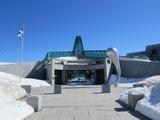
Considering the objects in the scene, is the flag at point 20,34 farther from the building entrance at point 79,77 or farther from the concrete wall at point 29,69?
the building entrance at point 79,77

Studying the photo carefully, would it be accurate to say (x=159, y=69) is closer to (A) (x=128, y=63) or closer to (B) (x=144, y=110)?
(A) (x=128, y=63)

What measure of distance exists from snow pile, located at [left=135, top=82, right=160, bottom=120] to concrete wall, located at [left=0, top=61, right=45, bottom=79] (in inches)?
1871

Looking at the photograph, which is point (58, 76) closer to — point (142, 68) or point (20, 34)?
point (142, 68)

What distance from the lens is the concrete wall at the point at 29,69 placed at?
182 feet

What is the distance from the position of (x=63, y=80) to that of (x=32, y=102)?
51.7 m

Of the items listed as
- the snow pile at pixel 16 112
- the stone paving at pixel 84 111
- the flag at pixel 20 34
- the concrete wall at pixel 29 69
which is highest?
the flag at pixel 20 34

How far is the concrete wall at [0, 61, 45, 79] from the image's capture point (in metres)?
55.4

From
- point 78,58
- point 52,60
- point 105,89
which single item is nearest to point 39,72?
point 52,60

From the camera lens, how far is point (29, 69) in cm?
5844

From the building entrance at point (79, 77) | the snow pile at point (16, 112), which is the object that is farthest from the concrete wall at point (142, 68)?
the snow pile at point (16, 112)

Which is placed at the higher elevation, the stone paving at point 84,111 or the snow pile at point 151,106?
the snow pile at point 151,106

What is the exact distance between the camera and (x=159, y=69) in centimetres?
5628

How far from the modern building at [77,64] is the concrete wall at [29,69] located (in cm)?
177

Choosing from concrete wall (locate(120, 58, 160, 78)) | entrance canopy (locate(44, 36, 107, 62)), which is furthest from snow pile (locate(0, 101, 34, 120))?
entrance canopy (locate(44, 36, 107, 62))
